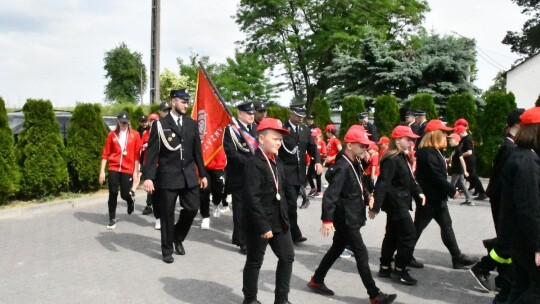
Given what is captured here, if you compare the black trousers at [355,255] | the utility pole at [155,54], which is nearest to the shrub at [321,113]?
the utility pole at [155,54]

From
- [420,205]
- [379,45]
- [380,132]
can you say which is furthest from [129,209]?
[379,45]

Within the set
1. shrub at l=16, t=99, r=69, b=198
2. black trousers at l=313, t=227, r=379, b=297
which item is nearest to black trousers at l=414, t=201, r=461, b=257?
black trousers at l=313, t=227, r=379, b=297

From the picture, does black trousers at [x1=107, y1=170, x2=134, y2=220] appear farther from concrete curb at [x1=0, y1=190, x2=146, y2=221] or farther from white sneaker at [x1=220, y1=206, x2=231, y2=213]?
concrete curb at [x1=0, y1=190, x2=146, y2=221]

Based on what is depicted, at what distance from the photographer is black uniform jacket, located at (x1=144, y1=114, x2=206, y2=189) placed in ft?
22.9

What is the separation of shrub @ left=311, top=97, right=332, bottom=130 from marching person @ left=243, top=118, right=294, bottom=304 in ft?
53.5

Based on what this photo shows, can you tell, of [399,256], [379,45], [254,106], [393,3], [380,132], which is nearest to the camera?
[399,256]

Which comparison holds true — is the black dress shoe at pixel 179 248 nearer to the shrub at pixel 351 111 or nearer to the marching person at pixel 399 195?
the marching person at pixel 399 195

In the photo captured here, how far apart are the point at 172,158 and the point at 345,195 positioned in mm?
2541

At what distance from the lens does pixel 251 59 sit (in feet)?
137

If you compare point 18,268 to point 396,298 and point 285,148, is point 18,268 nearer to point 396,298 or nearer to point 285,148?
point 285,148

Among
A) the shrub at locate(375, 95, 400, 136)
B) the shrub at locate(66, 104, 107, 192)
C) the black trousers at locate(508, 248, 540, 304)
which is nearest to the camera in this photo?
the black trousers at locate(508, 248, 540, 304)

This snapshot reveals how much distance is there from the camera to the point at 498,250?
18.1ft

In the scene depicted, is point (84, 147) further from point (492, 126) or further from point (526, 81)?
point (526, 81)

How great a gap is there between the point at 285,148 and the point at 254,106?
0.89 meters
